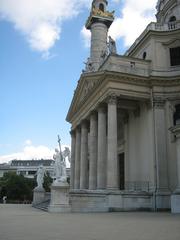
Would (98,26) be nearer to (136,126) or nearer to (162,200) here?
(136,126)

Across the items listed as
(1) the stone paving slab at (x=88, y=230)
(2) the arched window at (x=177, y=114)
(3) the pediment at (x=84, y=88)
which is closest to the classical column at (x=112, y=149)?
(3) the pediment at (x=84, y=88)

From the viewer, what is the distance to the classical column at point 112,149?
24.7m

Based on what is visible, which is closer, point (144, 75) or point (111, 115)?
point (111, 115)

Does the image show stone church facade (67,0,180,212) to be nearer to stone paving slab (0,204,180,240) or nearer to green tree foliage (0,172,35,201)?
stone paving slab (0,204,180,240)

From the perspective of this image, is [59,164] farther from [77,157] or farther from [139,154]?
[77,157]

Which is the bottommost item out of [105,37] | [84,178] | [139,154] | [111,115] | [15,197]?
[15,197]

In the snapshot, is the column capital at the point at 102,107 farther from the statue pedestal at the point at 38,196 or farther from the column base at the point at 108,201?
the statue pedestal at the point at 38,196

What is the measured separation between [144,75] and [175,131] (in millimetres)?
7246

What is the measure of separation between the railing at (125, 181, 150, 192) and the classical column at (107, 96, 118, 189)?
2.68 meters

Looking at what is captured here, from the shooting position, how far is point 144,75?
28.3m

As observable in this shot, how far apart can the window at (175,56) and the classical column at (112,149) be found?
7677 mm

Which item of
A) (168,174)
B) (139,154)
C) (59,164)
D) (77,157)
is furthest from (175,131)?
(77,157)

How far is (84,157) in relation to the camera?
35.2 metres

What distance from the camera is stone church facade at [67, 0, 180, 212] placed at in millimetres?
24242
